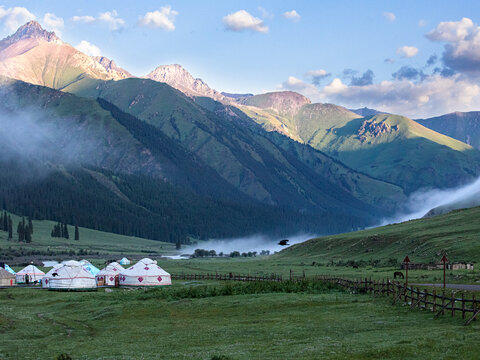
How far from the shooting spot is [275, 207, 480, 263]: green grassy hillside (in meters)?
120

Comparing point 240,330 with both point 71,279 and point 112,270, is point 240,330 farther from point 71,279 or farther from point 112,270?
point 112,270

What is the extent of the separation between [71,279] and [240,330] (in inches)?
2869

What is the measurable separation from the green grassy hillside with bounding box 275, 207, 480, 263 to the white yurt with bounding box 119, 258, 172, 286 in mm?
44891

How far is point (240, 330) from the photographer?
5038cm

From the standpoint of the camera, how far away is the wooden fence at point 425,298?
44.4m

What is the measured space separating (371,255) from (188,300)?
255 feet

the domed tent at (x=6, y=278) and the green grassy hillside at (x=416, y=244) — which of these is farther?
the domed tent at (x=6, y=278)

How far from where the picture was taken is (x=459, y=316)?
151ft

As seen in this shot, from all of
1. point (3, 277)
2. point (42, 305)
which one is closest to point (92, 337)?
point (42, 305)

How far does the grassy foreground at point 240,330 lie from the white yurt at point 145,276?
38.8 m

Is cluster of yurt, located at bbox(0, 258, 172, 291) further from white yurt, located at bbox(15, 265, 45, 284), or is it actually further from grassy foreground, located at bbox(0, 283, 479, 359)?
grassy foreground, located at bbox(0, 283, 479, 359)

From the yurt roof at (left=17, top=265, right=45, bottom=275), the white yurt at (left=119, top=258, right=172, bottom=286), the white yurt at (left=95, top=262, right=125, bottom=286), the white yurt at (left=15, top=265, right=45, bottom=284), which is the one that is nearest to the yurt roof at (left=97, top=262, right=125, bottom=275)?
the white yurt at (left=95, top=262, right=125, bottom=286)

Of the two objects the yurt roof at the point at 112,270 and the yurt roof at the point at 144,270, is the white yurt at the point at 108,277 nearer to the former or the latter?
the yurt roof at the point at 112,270

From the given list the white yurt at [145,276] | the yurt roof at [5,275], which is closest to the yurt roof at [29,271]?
the yurt roof at [5,275]
